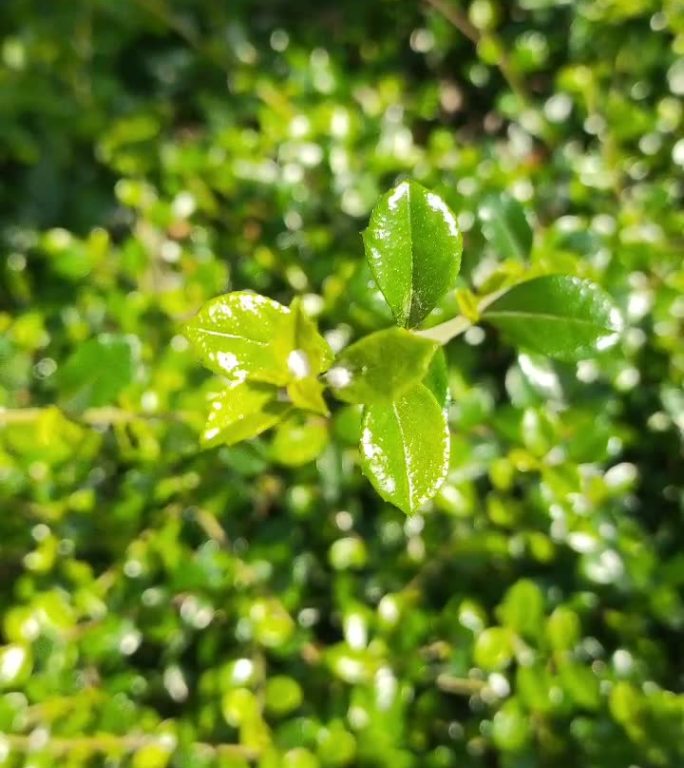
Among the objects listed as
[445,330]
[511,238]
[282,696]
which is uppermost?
[445,330]

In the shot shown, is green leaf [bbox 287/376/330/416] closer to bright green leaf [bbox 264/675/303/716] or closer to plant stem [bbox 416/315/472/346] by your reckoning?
plant stem [bbox 416/315/472/346]

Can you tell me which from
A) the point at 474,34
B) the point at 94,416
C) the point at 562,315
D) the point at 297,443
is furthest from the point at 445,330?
the point at 474,34

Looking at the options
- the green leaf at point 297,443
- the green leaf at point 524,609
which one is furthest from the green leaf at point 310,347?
the green leaf at point 524,609

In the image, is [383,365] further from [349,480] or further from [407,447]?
[349,480]

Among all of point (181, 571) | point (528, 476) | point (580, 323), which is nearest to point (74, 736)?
point (181, 571)

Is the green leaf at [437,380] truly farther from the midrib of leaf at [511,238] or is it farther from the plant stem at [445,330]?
the midrib of leaf at [511,238]

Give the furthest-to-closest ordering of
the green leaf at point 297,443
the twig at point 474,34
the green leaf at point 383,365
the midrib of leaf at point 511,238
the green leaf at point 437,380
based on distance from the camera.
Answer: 1. the twig at point 474,34
2. the green leaf at point 297,443
3. the midrib of leaf at point 511,238
4. the green leaf at point 437,380
5. the green leaf at point 383,365

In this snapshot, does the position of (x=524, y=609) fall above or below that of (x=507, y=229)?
below
